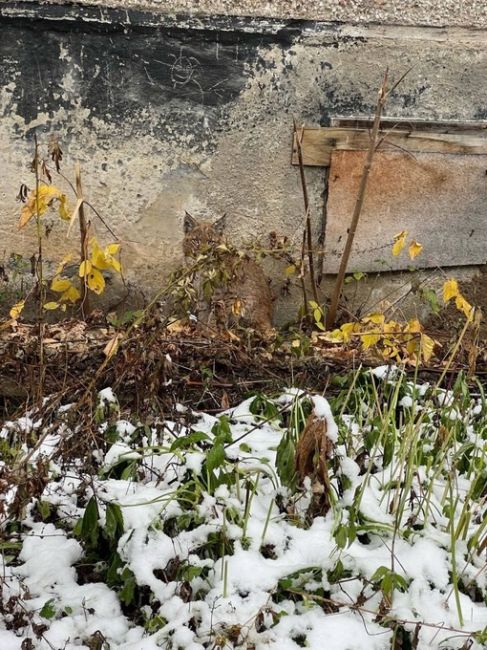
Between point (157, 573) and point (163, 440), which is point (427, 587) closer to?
point (157, 573)

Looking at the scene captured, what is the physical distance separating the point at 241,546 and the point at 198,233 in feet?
6.62

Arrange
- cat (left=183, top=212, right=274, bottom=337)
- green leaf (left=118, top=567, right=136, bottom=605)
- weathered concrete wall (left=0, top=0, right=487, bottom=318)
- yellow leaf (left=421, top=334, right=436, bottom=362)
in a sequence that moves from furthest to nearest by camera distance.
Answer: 1. weathered concrete wall (left=0, top=0, right=487, bottom=318)
2. yellow leaf (left=421, top=334, right=436, bottom=362)
3. cat (left=183, top=212, right=274, bottom=337)
4. green leaf (left=118, top=567, right=136, bottom=605)

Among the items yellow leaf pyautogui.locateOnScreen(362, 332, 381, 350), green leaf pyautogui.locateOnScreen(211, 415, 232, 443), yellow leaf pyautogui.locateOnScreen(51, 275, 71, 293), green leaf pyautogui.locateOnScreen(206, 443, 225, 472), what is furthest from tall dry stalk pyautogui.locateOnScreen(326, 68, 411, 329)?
green leaf pyautogui.locateOnScreen(206, 443, 225, 472)

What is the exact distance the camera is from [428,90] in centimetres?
411

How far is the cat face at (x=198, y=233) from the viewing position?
392cm

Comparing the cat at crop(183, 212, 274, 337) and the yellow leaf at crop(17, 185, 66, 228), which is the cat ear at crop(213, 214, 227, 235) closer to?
the cat at crop(183, 212, 274, 337)

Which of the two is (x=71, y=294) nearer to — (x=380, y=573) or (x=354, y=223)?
(x=354, y=223)

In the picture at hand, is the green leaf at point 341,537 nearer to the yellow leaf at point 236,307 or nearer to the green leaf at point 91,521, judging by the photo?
the green leaf at point 91,521

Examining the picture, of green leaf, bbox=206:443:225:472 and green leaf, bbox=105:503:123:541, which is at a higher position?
green leaf, bbox=206:443:225:472

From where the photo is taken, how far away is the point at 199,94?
3.91 m

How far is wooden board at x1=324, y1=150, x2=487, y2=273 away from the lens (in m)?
4.17

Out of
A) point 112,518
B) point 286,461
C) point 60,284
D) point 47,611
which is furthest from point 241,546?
point 60,284

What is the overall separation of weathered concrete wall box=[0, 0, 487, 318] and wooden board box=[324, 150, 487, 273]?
0.15 meters

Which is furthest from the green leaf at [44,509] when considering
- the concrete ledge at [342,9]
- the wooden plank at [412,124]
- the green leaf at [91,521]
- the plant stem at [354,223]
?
the wooden plank at [412,124]
